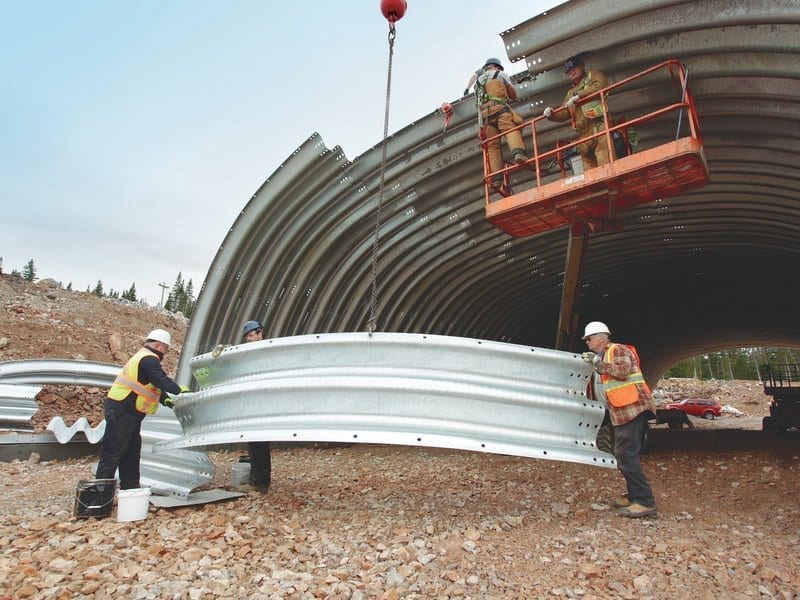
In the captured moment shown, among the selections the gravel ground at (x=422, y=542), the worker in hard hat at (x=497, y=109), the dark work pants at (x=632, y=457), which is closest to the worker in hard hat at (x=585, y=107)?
the worker in hard hat at (x=497, y=109)

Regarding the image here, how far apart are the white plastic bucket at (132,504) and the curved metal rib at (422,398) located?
2.11ft

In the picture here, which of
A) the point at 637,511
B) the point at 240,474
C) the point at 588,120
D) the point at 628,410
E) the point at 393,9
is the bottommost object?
the point at 637,511

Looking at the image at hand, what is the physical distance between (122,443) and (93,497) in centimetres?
60

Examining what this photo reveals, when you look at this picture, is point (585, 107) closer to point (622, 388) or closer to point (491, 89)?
point (491, 89)

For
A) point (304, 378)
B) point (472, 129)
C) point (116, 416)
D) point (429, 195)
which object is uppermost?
point (472, 129)

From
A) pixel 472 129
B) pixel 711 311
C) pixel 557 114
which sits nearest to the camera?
pixel 557 114

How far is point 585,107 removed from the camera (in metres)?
5.64

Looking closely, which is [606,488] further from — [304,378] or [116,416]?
[116,416]

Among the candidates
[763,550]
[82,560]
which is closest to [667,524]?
[763,550]

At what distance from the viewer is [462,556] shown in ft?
10.9

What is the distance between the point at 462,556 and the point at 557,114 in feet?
17.0

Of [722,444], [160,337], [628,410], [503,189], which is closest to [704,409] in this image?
[722,444]

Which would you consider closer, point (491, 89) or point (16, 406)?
point (491, 89)

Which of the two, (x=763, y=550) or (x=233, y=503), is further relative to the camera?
(x=233, y=503)
